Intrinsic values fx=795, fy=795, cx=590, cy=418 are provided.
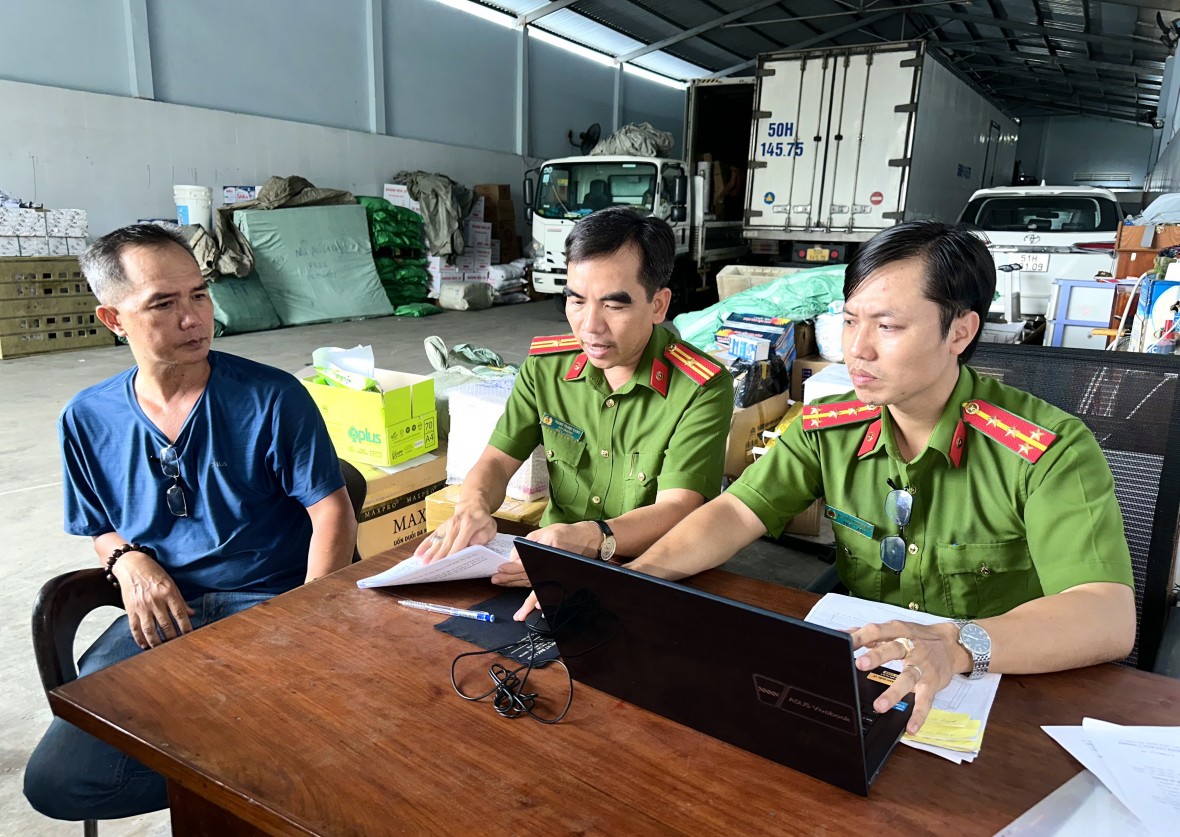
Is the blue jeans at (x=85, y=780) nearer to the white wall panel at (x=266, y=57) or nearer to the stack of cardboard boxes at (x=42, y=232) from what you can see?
the stack of cardboard boxes at (x=42, y=232)

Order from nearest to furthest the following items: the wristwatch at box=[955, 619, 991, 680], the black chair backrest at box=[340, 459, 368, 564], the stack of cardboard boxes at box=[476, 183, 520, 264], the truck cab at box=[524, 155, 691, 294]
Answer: the wristwatch at box=[955, 619, 991, 680]
the black chair backrest at box=[340, 459, 368, 564]
the truck cab at box=[524, 155, 691, 294]
the stack of cardboard boxes at box=[476, 183, 520, 264]

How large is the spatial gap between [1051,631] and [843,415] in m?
0.49

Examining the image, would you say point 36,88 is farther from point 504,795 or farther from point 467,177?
point 504,795

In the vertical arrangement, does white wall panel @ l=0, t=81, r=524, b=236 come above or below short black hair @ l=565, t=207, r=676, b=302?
above

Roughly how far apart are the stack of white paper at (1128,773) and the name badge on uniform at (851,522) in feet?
1.61

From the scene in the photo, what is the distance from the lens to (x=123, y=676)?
42.1 inches

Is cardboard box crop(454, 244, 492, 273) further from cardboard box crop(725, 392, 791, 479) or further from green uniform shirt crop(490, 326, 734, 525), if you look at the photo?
green uniform shirt crop(490, 326, 734, 525)

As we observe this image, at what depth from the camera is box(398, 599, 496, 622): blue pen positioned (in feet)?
4.09

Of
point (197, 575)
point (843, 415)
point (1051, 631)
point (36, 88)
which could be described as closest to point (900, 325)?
point (843, 415)

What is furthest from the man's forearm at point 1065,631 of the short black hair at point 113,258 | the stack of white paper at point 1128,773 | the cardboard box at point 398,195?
the cardboard box at point 398,195

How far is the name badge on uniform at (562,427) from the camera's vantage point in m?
1.89

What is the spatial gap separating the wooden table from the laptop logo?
0.33 feet

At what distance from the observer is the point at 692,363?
1.82m

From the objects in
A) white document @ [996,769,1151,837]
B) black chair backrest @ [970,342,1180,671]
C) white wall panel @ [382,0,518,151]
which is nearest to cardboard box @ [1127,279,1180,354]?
black chair backrest @ [970,342,1180,671]
